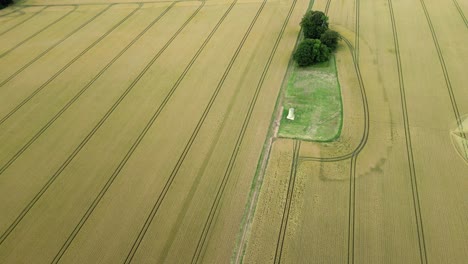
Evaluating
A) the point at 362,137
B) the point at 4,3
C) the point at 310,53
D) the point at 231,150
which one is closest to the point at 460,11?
the point at 310,53

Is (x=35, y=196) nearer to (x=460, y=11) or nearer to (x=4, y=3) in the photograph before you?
(x=4, y=3)

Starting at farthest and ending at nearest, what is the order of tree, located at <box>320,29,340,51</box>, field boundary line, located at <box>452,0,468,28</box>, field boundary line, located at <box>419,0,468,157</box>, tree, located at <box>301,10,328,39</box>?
field boundary line, located at <box>452,0,468,28</box>
tree, located at <box>301,10,328,39</box>
tree, located at <box>320,29,340,51</box>
field boundary line, located at <box>419,0,468,157</box>

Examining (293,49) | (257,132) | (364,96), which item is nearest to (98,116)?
(257,132)

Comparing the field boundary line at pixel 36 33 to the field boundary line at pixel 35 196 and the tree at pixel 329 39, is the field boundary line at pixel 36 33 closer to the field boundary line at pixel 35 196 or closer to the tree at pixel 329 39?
the field boundary line at pixel 35 196

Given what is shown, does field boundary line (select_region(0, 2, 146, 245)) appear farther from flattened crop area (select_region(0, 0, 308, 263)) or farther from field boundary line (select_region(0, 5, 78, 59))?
field boundary line (select_region(0, 5, 78, 59))

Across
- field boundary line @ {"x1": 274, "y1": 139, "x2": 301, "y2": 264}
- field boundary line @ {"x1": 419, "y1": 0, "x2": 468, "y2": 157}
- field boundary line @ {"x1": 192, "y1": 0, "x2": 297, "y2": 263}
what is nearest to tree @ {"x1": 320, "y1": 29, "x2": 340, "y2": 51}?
field boundary line @ {"x1": 192, "y1": 0, "x2": 297, "y2": 263}
